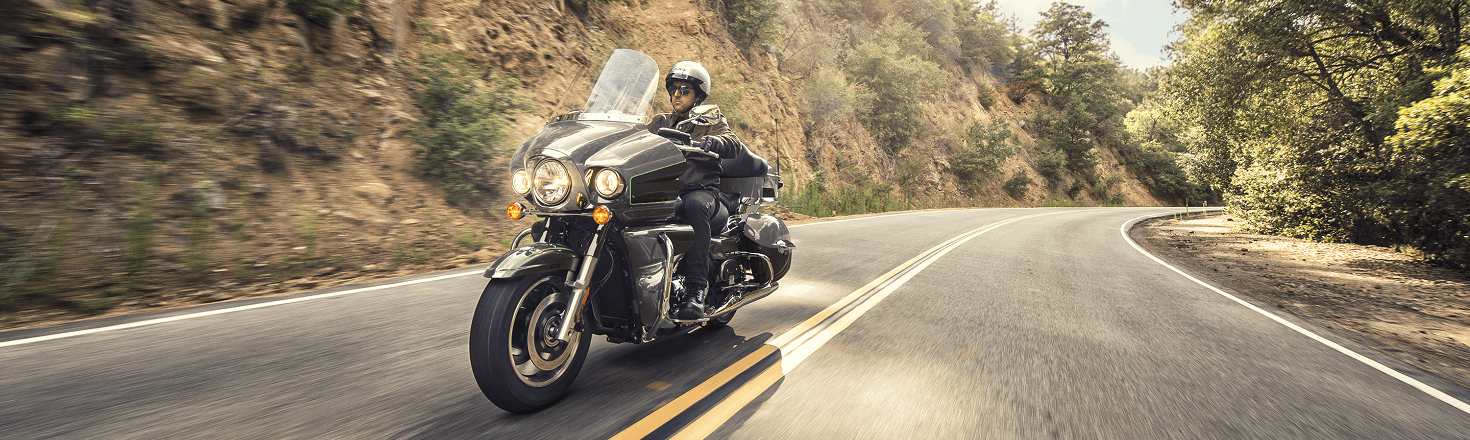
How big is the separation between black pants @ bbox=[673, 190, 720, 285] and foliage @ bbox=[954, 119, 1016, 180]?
37.1m

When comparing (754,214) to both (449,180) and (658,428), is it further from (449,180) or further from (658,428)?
(449,180)

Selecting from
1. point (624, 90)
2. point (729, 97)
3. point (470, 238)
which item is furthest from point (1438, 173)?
point (729, 97)

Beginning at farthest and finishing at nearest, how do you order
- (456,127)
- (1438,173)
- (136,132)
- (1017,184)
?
1. (1017,184)
2. (456,127)
3. (1438,173)
4. (136,132)

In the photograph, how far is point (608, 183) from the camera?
298cm

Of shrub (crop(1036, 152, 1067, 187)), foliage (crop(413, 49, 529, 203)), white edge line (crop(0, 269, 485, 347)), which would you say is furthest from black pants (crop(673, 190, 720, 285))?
shrub (crop(1036, 152, 1067, 187))

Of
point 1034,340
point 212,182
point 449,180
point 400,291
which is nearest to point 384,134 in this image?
point 449,180

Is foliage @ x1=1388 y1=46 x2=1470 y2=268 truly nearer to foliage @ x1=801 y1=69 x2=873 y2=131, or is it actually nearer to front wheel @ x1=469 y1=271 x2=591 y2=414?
front wheel @ x1=469 y1=271 x2=591 y2=414

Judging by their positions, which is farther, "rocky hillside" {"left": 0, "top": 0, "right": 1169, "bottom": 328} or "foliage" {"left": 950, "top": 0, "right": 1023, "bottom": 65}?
"foliage" {"left": 950, "top": 0, "right": 1023, "bottom": 65}

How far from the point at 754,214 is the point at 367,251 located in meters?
5.19

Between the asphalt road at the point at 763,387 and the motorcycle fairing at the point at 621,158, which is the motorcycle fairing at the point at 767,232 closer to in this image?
the asphalt road at the point at 763,387

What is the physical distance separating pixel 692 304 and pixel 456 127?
7704 mm

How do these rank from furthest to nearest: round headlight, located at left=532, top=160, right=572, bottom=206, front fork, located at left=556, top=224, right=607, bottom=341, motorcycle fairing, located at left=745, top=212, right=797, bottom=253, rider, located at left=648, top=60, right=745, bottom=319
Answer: motorcycle fairing, located at left=745, top=212, right=797, bottom=253, rider, located at left=648, top=60, right=745, bottom=319, round headlight, located at left=532, top=160, right=572, bottom=206, front fork, located at left=556, top=224, right=607, bottom=341

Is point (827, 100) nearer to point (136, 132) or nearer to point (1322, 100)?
point (1322, 100)

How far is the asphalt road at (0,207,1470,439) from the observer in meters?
2.66
